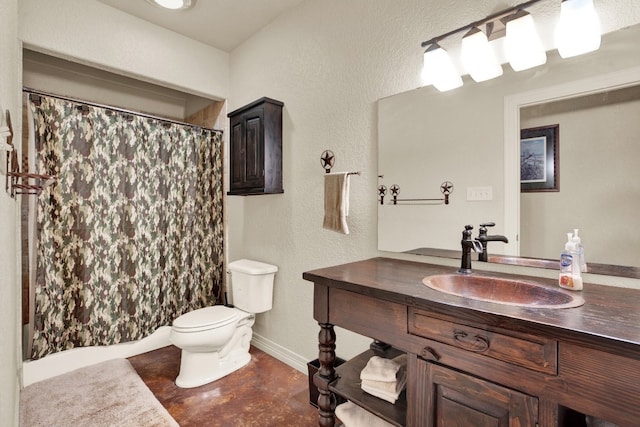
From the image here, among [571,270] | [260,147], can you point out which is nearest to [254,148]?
[260,147]

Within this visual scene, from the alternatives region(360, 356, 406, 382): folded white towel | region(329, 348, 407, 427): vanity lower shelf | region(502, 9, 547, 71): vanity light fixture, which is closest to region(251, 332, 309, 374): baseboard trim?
region(329, 348, 407, 427): vanity lower shelf

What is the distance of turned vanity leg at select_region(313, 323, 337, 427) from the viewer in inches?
55.4

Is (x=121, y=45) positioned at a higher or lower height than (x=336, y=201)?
higher

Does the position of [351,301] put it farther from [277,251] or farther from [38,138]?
[38,138]

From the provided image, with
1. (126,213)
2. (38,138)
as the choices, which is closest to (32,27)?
(38,138)

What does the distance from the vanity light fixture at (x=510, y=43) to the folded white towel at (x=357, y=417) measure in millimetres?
1595

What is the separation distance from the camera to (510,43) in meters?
1.27

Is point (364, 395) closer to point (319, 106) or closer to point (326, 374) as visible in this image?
point (326, 374)

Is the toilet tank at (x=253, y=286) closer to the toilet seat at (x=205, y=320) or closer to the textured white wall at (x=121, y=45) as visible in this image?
the toilet seat at (x=205, y=320)

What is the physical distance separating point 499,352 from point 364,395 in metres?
0.69

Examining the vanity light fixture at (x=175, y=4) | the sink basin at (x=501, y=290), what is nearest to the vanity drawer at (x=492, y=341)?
the sink basin at (x=501, y=290)

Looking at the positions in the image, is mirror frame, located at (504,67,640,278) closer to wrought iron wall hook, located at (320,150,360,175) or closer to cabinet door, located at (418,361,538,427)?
cabinet door, located at (418,361,538,427)

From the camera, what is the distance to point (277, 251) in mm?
2477

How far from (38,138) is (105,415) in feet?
6.04
